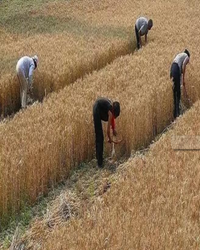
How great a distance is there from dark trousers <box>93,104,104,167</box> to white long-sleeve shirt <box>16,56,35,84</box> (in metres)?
3.36

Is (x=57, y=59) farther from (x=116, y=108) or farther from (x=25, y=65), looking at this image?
(x=116, y=108)

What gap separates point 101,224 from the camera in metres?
4.63

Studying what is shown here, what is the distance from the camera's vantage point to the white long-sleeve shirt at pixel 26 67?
10.4 m

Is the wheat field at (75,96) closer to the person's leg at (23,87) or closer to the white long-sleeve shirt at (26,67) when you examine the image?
the person's leg at (23,87)

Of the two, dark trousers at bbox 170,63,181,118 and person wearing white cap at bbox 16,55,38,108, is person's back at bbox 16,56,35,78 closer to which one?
person wearing white cap at bbox 16,55,38,108

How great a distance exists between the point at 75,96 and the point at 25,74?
1.82 metres

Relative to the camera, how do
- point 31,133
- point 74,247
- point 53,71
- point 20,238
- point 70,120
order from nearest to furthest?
point 74,247 → point 20,238 → point 31,133 → point 70,120 → point 53,71

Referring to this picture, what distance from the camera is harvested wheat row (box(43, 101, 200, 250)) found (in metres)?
4.30

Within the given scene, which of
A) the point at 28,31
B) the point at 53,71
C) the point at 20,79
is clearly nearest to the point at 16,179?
the point at 20,79

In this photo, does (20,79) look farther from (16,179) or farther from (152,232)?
(152,232)

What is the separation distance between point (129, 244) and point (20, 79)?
6.97 metres

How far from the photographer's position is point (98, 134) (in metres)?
7.64

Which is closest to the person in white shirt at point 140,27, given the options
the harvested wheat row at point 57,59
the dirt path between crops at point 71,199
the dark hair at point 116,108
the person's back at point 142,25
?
the person's back at point 142,25

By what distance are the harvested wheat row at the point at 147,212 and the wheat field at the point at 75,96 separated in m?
1.44
